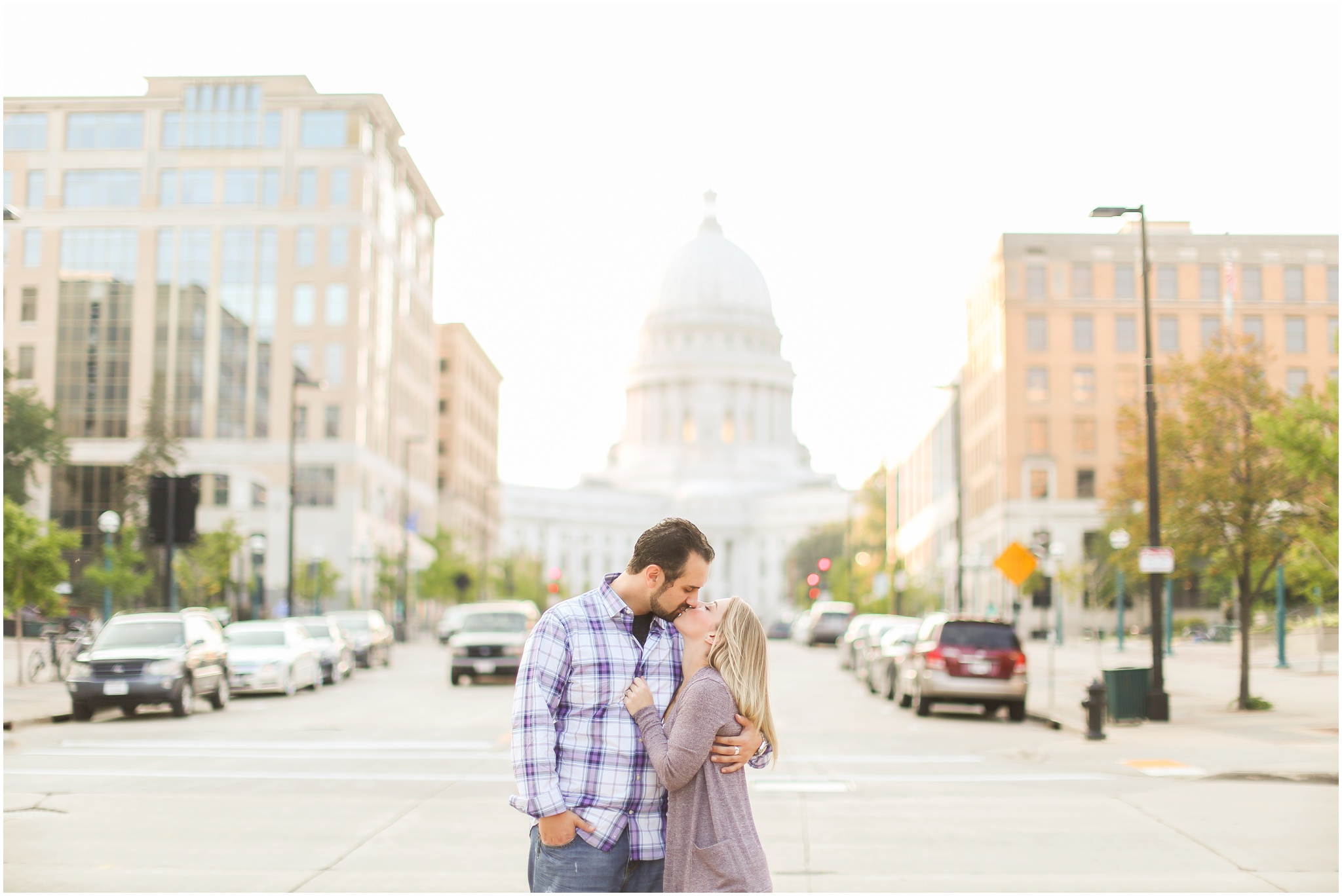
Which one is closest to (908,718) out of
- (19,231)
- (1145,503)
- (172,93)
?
(1145,503)

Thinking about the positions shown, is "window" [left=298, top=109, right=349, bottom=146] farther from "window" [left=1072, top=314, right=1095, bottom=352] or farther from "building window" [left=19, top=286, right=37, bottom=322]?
"window" [left=1072, top=314, right=1095, bottom=352]

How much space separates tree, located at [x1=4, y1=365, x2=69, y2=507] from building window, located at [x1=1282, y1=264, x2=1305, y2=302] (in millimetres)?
55163

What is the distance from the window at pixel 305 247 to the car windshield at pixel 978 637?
191 feet

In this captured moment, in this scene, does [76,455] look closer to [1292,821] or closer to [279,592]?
[279,592]

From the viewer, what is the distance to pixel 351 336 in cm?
7925

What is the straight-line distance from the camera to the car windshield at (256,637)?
30641 millimetres

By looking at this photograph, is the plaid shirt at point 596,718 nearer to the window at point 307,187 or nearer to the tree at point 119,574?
the tree at point 119,574

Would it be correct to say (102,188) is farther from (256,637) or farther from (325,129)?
(256,637)

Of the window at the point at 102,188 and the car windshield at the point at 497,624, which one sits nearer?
the car windshield at the point at 497,624

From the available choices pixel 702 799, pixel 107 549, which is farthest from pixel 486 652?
pixel 702 799

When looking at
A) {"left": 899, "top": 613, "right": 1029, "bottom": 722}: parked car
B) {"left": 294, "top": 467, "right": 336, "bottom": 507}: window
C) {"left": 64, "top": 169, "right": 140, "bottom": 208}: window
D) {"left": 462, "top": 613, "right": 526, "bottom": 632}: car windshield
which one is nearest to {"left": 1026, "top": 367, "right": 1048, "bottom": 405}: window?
{"left": 294, "top": 467, "right": 336, "bottom": 507}: window

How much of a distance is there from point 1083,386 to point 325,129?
4037 cm

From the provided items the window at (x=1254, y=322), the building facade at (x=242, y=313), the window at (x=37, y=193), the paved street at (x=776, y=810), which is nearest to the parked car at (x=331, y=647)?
the paved street at (x=776, y=810)

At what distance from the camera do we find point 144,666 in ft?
74.5
